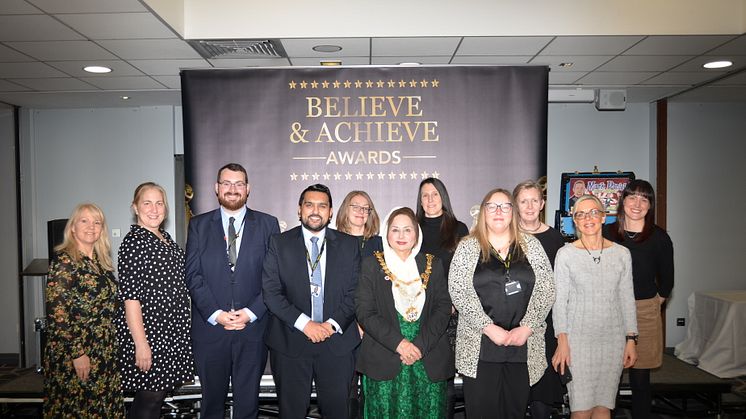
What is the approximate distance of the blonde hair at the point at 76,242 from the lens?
10.5 feet

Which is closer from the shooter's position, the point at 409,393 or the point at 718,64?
the point at 409,393

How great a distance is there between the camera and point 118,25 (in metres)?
3.88

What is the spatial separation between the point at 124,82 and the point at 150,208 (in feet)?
9.87

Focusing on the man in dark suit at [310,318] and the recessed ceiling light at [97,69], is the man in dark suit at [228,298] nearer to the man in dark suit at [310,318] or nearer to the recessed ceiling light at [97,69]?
the man in dark suit at [310,318]

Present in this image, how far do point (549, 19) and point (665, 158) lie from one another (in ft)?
12.0

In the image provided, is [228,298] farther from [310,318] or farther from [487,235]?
[487,235]

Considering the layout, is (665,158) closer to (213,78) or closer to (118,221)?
(213,78)

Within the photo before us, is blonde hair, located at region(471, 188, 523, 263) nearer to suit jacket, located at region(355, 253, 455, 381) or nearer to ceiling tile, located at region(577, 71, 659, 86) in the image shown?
suit jacket, located at region(355, 253, 455, 381)

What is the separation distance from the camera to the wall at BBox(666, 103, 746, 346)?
709 cm

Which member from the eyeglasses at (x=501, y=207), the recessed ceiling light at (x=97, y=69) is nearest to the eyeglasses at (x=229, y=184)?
the eyeglasses at (x=501, y=207)

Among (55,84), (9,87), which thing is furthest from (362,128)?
(9,87)

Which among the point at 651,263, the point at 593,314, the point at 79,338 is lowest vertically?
the point at 79,338

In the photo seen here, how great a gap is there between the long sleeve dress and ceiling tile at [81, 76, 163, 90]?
436 centimetres

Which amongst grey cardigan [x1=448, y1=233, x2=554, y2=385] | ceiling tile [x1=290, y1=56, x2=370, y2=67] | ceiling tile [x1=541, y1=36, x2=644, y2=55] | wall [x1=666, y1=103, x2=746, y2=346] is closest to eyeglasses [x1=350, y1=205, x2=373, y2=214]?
grey cardigan [x1=448, y1=233, x2=554, y2=385]
